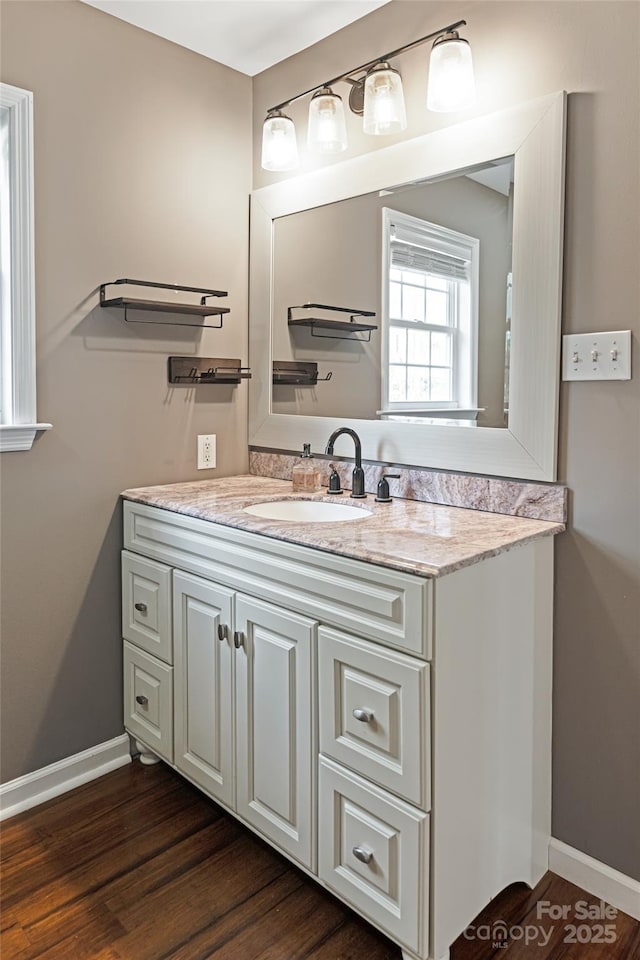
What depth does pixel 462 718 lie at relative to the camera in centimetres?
140

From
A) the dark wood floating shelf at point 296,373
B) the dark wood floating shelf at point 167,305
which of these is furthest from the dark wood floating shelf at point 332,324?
the dark wood floating shelf at point 167,305

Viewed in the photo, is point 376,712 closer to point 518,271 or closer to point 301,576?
point 301,576

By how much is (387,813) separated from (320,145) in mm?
1842

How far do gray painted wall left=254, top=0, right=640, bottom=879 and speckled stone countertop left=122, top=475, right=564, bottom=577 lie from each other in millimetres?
156

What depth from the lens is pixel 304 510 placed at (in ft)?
6.91

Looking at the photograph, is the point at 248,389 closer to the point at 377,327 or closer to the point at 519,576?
→ the point at 377,327

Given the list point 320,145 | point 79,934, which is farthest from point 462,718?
point 320,145

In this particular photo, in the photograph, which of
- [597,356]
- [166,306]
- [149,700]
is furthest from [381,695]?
[166,306]

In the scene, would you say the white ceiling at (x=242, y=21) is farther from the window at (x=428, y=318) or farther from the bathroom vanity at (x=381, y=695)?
the bathroom vanity at (x=381, y=695)

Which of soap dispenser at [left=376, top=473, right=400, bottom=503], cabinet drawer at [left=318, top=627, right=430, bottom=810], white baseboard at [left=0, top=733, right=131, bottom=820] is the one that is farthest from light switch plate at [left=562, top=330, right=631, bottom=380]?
white baseboard at [left=0, top=733, right=131, bottom=820]

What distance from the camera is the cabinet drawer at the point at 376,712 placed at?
1.33 metres

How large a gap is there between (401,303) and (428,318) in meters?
0.12

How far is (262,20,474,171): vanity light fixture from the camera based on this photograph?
1704 mm

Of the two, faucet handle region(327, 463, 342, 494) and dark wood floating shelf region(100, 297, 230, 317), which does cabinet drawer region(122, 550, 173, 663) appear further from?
dark wood floating shelf region(100, 297, 230, 317)
